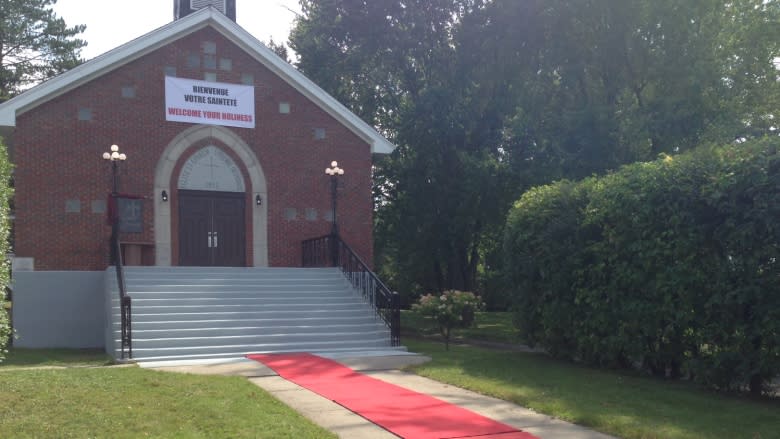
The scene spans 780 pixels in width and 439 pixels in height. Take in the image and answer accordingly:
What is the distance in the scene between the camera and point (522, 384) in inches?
409

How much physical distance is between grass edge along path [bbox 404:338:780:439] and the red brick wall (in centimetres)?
873

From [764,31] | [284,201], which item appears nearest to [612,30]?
[764,31]

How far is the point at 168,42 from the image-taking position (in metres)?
19.4

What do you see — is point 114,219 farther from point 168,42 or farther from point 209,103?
point 168,42

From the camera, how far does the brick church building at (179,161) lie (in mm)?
17672

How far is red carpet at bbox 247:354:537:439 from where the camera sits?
753cm

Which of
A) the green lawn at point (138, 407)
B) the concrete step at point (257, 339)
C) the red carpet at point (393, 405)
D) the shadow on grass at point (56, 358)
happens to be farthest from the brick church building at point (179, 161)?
the red carpet at point (393, 405)

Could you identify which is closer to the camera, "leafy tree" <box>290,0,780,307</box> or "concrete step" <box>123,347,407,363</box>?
"concrete step" <box>123,347,407,363</box>

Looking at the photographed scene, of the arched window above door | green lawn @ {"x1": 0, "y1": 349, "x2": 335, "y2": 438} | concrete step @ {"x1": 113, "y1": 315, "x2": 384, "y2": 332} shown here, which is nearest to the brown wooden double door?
the arched window above door

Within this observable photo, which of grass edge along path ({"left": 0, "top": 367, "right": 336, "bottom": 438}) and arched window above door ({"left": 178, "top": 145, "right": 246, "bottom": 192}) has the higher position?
arched window above door ({"left": 178, "top": 145, "right": 246, "bottom": 192})

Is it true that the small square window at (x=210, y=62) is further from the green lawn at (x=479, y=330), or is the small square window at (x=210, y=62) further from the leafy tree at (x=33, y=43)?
the leafy tree at (x=33, y=43)

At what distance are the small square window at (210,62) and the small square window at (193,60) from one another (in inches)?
7.2

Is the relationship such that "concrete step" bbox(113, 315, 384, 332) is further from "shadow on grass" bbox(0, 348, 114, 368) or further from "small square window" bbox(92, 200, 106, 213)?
"small square window" bbox(92, 200, 106, 213)

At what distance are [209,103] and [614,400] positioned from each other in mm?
13850
